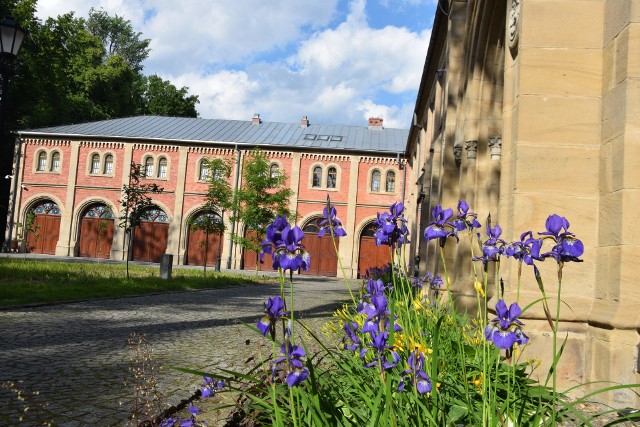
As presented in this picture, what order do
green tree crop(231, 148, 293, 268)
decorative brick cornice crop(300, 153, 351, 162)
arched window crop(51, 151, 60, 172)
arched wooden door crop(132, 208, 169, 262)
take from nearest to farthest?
green tree crop(231, 148, 293, 268), decorative brick cornice crop(300, 153, 351, 162), arched wooden door crop(132, 208, 169, 262), arched window crop(51, 151, 60, 172)

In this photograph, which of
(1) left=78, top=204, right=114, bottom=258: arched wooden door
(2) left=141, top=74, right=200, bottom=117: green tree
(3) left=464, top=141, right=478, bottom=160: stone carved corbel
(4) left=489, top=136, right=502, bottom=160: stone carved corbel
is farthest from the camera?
(2) left=141, top=74, right=200, bottom=117: green tree

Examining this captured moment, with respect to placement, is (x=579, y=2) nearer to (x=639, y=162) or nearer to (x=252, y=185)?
(x=639, y=162)

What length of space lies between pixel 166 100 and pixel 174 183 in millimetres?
15124

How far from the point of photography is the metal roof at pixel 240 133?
34000 mm

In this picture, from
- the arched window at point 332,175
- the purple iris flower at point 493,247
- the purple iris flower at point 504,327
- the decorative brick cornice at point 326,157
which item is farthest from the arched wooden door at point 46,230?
the purple iris flower at point 504,327

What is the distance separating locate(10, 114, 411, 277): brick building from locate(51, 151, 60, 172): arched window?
0.07 meters

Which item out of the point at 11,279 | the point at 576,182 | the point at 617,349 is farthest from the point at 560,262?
the point at 11,279

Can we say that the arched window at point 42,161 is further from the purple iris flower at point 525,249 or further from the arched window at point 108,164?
the purple iris flower at point 525,249

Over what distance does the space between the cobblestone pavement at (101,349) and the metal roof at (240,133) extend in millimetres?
25125

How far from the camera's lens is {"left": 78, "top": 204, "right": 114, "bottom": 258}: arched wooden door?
3425 centimetres

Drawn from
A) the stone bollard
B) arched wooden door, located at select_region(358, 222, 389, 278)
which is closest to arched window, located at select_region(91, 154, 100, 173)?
arched wooden door, located at select_region(358, 222, 389, 278)

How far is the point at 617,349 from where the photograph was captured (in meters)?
3.76

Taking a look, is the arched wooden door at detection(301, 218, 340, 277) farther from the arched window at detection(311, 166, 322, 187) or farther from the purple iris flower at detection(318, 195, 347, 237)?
the purple iris flower at detection(318, 195, 347, 237)

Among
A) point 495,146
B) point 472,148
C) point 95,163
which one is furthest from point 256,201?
point 95,163
